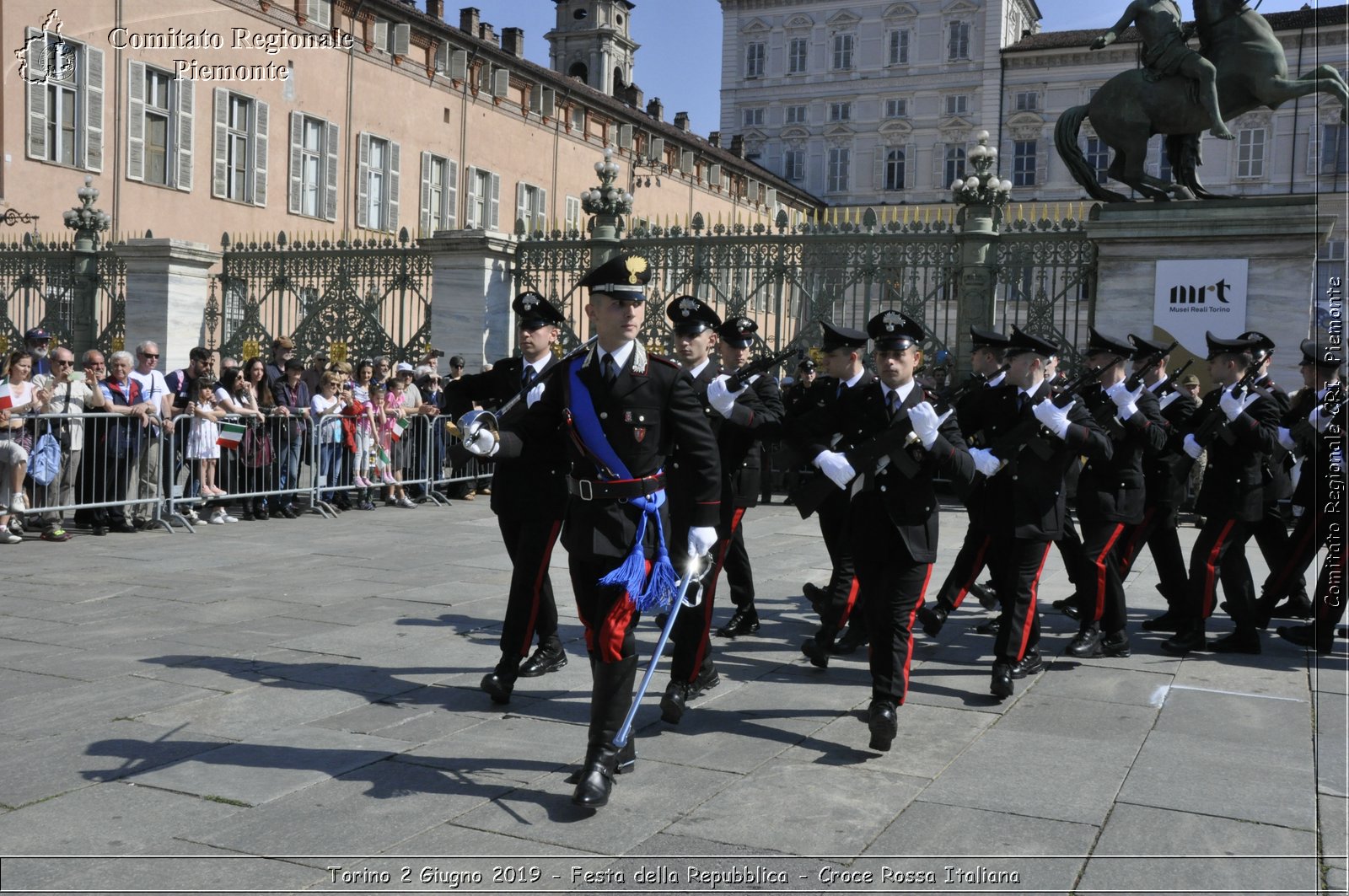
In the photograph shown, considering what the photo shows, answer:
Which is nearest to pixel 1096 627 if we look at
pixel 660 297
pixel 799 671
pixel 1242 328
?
pixel 799 671

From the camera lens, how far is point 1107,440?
6473 millimetres

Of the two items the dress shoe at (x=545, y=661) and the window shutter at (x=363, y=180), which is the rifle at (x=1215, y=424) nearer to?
the dress shoe at (x=545, y=661)

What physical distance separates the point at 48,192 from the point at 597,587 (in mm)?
21867

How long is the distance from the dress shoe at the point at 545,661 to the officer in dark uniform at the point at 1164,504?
3.57m

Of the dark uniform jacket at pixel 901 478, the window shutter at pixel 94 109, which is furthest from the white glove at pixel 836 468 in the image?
the window shutter at pixel 94 109

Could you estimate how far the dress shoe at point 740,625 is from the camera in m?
7.64

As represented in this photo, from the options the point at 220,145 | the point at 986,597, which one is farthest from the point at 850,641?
the point at 220,145

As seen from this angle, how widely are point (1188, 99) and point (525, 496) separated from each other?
11.1 metres

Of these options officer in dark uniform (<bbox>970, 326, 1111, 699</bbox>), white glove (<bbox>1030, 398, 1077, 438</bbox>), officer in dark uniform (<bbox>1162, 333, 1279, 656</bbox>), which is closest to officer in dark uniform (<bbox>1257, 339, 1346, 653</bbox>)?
officer in dark uniform (<bbox>1162, 333, 1279, 656</bbox>)

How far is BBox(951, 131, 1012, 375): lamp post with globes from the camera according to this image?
15203 mm

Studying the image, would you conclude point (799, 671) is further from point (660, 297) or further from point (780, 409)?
point (660, 297)

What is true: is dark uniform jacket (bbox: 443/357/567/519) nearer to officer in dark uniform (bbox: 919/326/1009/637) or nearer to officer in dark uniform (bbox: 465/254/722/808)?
officer in dark uniform (bbox: 465/254/722/808)

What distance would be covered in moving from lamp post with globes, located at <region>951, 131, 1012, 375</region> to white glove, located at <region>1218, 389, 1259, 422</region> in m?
7.78

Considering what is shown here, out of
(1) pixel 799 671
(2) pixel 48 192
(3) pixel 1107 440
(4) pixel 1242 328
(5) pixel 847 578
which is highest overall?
(2) pixel 48 192
